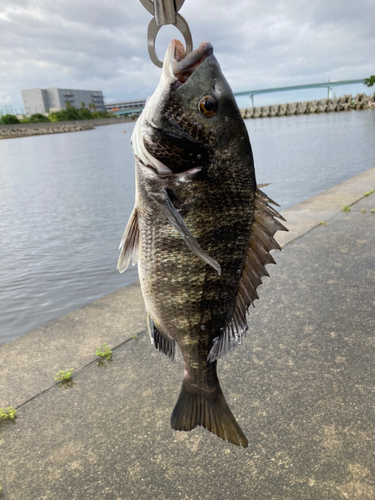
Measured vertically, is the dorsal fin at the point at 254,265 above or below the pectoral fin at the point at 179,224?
below

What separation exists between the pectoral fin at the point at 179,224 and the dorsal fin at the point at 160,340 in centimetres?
54

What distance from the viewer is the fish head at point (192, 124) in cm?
139

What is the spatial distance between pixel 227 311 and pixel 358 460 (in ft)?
5.94

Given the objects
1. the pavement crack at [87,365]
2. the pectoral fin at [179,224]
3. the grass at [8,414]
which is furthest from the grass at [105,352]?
the pectoral fin at [179,224]

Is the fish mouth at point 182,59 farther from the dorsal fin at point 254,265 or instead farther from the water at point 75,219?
the water at point 75,219

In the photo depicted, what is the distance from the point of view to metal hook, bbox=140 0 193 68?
1.17 meters

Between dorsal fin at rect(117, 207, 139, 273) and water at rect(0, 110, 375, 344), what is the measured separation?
196 inches

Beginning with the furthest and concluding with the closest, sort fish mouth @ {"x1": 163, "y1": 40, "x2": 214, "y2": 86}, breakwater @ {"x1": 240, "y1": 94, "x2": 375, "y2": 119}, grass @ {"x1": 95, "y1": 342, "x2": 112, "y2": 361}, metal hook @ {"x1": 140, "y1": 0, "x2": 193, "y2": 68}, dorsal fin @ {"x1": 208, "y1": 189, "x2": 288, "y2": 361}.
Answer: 1. breakwater @ {"x1": 240, "y1": 94, "x2": 375, "y2": 119}
2. grass @ {"x1": 95, "y1": 342, "x2": 112, "y2": 361}
3. dorsal fin @ {"x1": 208, "y1": 189, "x2": 288, "y2": 361}
4. fish mouth @ {"x1": 163, "y1": 40, "x2": 214, "y2": 86}
5. metal hook @ {"x1": 140, "y1": 0, "x2": 193, "y2": 68}

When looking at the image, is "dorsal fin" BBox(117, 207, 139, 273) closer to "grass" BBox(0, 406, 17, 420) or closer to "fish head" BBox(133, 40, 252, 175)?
"fish head" BBox(133, 40, 252, 175)

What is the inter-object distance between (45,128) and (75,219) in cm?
9011

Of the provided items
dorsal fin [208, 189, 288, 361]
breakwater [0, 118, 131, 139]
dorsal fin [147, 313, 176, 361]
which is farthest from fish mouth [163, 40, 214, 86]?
breakwater [0, 118, 131, 139]

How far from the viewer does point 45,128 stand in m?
91.8

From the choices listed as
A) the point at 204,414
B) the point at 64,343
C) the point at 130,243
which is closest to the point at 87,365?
the point at 64,343

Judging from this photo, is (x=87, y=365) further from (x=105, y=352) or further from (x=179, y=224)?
(x=179, y=224)
